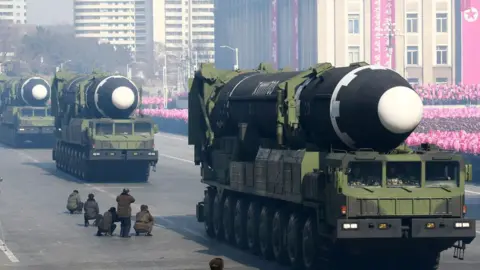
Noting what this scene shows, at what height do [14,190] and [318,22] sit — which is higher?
[318,22]

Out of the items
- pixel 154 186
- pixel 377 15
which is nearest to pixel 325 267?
pixel 154 186

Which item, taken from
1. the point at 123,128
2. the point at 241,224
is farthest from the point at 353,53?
the point at 241,224

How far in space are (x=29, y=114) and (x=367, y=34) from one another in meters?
68.9

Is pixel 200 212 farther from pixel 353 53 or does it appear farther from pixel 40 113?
pixel 353 53

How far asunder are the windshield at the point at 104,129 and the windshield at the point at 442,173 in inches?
1084

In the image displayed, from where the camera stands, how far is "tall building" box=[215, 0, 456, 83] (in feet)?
454

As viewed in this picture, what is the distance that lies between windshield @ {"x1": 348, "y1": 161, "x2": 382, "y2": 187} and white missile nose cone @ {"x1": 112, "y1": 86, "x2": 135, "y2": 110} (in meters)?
27.7

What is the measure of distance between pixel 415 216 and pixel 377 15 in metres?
111

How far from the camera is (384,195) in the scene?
25328 millimetres

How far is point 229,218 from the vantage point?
3269cm

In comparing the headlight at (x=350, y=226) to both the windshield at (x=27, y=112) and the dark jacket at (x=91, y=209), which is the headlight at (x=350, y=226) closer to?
the dark jacket at (x=91, y=209)

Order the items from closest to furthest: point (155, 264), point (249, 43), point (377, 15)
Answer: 1. point (155, 264)
2. point (377, 15)
3. point (249, 43)

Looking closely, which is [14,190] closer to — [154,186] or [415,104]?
[154,186]

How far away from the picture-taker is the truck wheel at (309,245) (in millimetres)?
26328
